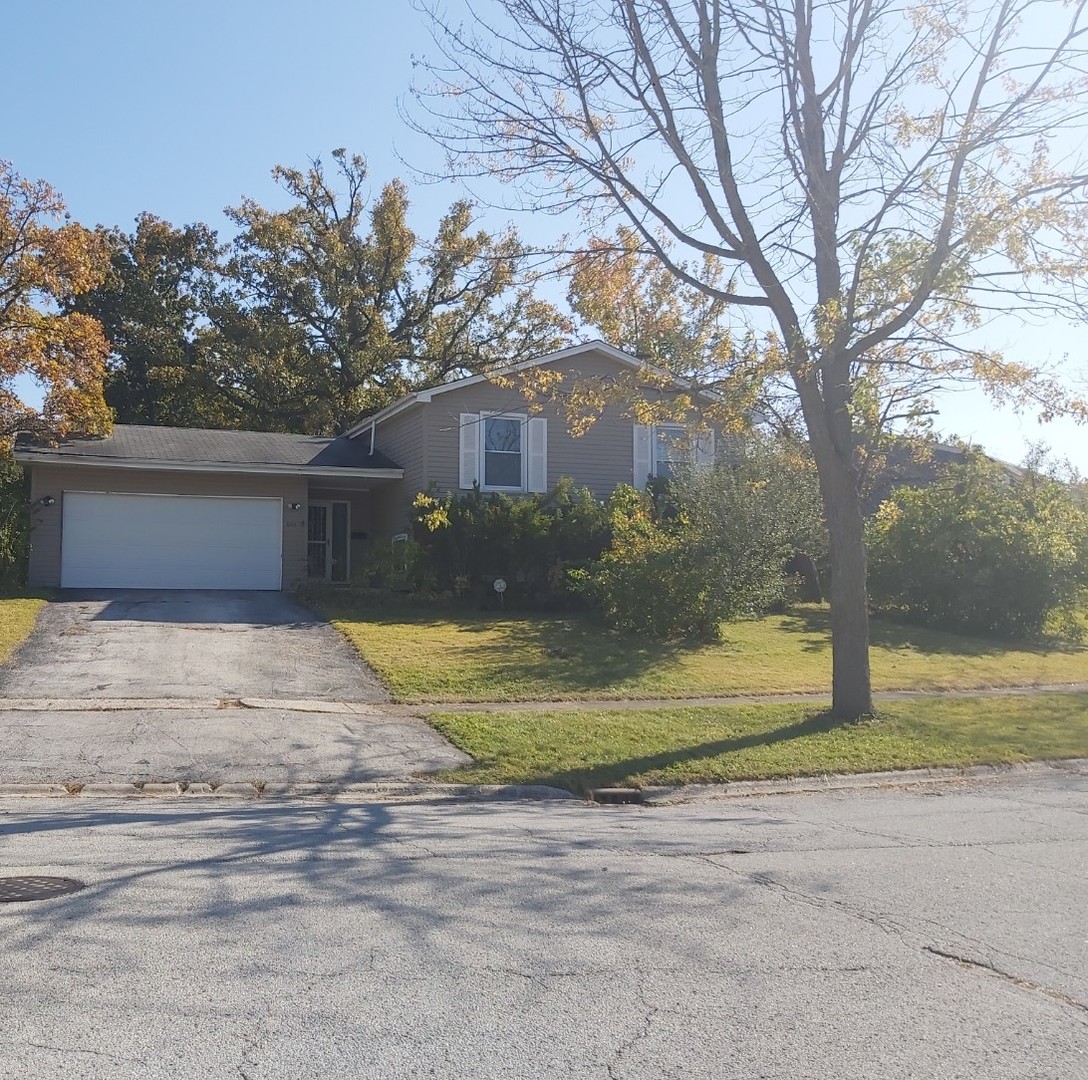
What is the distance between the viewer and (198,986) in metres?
4.70

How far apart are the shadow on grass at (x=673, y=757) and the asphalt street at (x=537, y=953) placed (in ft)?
8.48

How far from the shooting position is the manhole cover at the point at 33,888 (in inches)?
235

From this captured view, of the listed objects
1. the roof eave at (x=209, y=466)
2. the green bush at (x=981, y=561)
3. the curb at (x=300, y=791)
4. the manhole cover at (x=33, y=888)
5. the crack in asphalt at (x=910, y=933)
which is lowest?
the curb at (x=300, y=791)

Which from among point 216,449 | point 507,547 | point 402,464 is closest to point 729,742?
point 507,547

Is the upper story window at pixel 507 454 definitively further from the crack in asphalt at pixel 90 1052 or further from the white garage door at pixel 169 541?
the crack in asphalt at pixel 90 1052

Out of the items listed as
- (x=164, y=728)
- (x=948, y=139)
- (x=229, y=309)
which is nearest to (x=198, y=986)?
(x=164, y=728)

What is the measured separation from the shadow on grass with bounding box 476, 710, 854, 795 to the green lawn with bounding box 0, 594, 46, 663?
8.82 m

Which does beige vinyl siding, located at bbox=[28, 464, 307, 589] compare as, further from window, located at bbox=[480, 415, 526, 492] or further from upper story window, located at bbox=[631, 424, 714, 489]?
upper story window, located at bbox=[631, 424, 714, 489]

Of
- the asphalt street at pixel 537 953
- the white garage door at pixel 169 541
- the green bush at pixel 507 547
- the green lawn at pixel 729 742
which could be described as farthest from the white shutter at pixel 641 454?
the asphalt street at pixel 537 953

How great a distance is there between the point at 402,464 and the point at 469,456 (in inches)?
81.1

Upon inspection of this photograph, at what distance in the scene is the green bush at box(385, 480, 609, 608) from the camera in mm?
22359

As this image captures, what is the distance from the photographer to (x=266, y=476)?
2545 cm

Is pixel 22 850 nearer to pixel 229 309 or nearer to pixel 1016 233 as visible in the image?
pixel 1016 233

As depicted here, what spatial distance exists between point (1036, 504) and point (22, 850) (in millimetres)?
23190
